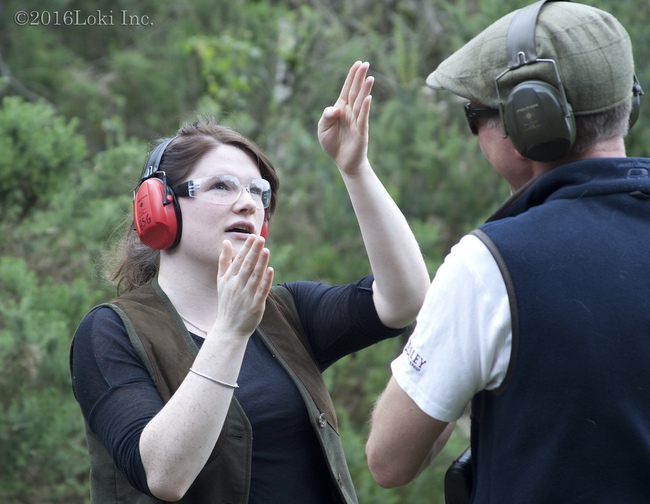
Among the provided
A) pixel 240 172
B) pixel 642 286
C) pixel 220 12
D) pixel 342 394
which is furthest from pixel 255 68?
pixel 642 286

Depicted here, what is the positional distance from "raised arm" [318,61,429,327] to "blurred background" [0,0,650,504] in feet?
3.44

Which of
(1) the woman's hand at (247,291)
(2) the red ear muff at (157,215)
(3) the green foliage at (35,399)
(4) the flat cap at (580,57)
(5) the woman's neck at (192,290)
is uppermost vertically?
(4) the flat cap at (580,57)

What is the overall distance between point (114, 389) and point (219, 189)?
28.0 inches

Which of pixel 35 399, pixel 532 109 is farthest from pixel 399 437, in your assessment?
pixel 35 399

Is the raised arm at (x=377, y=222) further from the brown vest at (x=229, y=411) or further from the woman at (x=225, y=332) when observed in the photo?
the brown vest at (x=229, y=411)

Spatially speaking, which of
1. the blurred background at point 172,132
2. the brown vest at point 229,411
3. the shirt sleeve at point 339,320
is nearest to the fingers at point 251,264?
the brown vest at point 229,411

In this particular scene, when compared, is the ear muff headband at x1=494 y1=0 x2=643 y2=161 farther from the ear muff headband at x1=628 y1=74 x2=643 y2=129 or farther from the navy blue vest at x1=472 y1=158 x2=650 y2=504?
the ear muff headband at x1=628 y1=74 x2=643 y2=129

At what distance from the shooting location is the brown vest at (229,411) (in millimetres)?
2131

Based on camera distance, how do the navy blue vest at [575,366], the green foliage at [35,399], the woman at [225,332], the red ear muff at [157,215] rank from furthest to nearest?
the green foliage at [35,399]
the red ear muff at [157,215]
the woman at [225,332]
the navy blue vest at [575,366]

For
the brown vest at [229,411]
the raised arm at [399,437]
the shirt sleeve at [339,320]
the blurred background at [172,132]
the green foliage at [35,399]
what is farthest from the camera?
the blurred background at [172,132]

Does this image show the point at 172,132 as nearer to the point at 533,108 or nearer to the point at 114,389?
the point at 114,389

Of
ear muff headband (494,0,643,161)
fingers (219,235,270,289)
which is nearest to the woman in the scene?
fingers (219,235,270,289)

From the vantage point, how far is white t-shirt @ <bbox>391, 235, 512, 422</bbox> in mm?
1572

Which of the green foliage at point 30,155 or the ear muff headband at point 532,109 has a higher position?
the ear muff headband at point 532,109
